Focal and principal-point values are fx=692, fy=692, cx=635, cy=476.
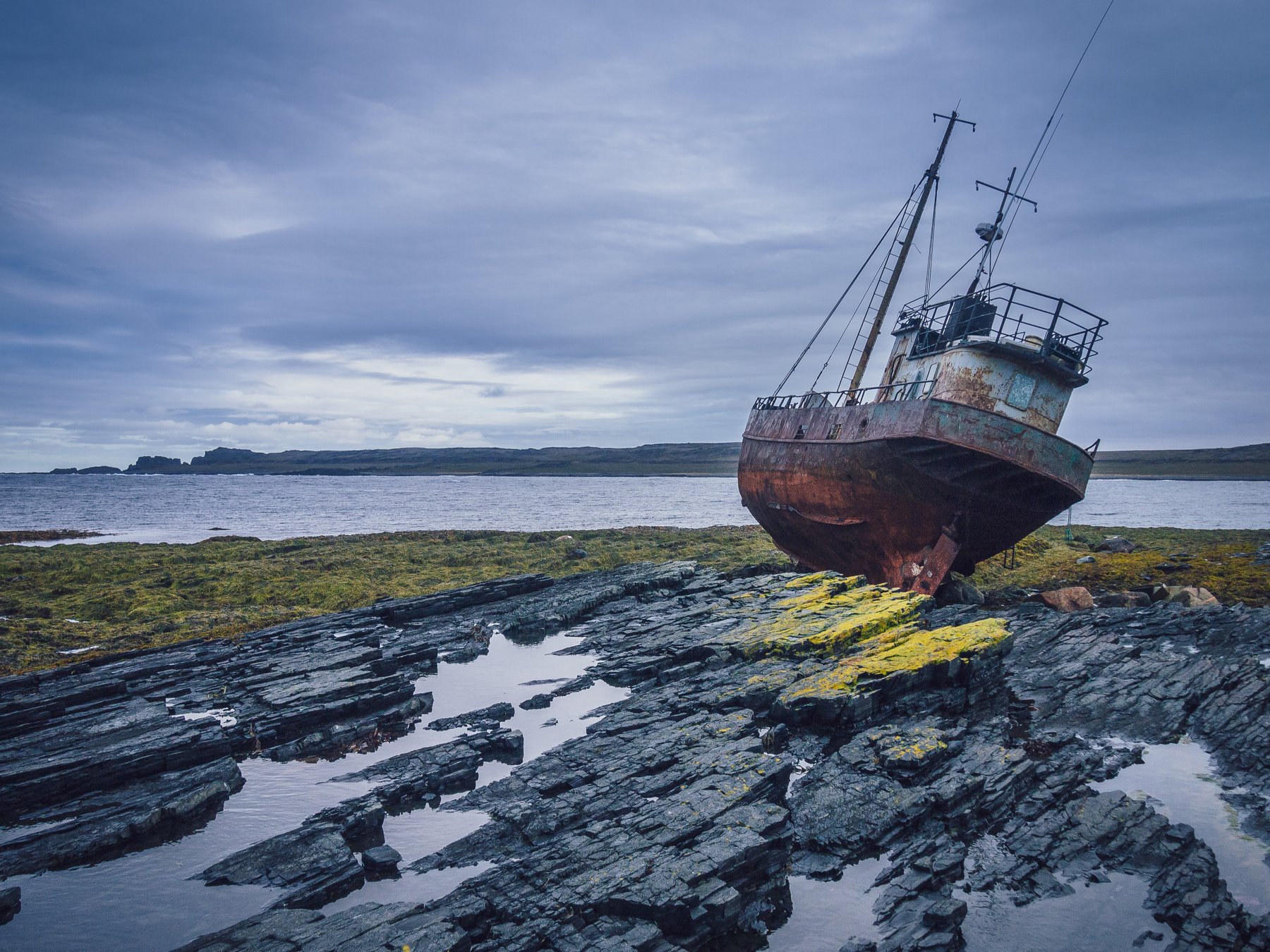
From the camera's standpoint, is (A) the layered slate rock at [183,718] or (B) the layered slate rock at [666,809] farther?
(A) the layered slate rock at [183,718]

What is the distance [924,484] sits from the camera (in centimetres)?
1764

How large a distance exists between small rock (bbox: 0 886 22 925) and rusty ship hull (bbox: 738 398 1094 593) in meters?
17.3

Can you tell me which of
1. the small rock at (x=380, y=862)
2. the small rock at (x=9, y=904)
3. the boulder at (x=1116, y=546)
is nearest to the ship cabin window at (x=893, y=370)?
the boulder at (x=1116, y=546)

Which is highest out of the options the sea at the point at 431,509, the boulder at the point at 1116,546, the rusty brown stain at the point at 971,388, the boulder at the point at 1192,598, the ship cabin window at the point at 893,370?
the ship cabin window at the point at 893,370

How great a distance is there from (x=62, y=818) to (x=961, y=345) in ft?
65.1

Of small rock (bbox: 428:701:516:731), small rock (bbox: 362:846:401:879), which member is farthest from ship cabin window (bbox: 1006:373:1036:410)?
small rock (bbox: 362:846:401:879)

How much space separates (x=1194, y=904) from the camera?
6648 millimetres

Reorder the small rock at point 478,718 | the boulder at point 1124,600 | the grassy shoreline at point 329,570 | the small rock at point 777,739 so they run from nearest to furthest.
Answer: the small rock at point 777,739 < the small rock at point 478,718 < the boulder at point 1124,600 < the grassy shoreline at point 329,570

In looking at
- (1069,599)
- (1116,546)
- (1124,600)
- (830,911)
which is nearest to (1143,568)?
(1124,600)

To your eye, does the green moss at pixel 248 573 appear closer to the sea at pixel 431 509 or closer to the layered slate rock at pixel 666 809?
the sea at pixel 431 509

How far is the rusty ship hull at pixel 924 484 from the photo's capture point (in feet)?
54.6

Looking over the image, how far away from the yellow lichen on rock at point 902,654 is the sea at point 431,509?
1246 inches

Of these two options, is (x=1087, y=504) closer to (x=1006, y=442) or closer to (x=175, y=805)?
(x=1006, y=442)

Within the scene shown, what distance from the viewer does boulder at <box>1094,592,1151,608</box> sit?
1759cm
